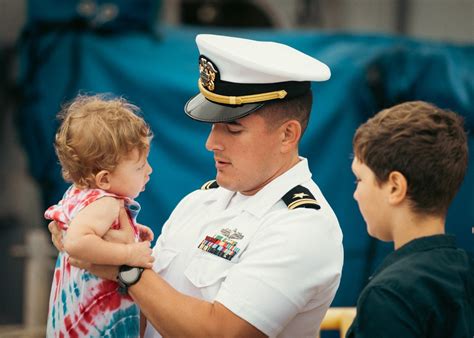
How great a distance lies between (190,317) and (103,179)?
453 millimetres

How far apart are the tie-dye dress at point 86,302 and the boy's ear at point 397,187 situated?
728mm

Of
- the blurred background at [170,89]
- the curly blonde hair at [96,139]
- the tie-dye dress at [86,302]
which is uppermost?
the curly blonde hair at [96,139]

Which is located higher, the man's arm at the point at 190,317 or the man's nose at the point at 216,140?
the man's nose at the point at 216,140

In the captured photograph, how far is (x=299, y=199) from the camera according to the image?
2.34 meters

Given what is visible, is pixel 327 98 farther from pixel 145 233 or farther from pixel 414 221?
pixel 414 221

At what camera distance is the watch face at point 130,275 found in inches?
88.2

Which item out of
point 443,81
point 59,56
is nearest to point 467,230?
point 443,81

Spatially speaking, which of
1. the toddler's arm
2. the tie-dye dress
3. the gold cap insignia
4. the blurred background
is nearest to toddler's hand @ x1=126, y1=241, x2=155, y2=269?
the toddler's arm

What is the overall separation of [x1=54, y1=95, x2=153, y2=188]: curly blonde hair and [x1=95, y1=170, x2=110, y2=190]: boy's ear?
14mm

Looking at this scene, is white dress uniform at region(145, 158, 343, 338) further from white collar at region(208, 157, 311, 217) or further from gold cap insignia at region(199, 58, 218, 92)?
gold cap insignia at region(199, 58, 218, 92)

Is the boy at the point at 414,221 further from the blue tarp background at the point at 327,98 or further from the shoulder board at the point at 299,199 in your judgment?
the blue tarp background at the point at 327,98

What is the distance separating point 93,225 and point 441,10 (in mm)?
5659

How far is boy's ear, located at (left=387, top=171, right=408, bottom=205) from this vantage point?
209 cm

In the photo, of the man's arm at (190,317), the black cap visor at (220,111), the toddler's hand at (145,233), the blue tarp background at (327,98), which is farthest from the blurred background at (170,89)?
the man's arm at (190,317)
